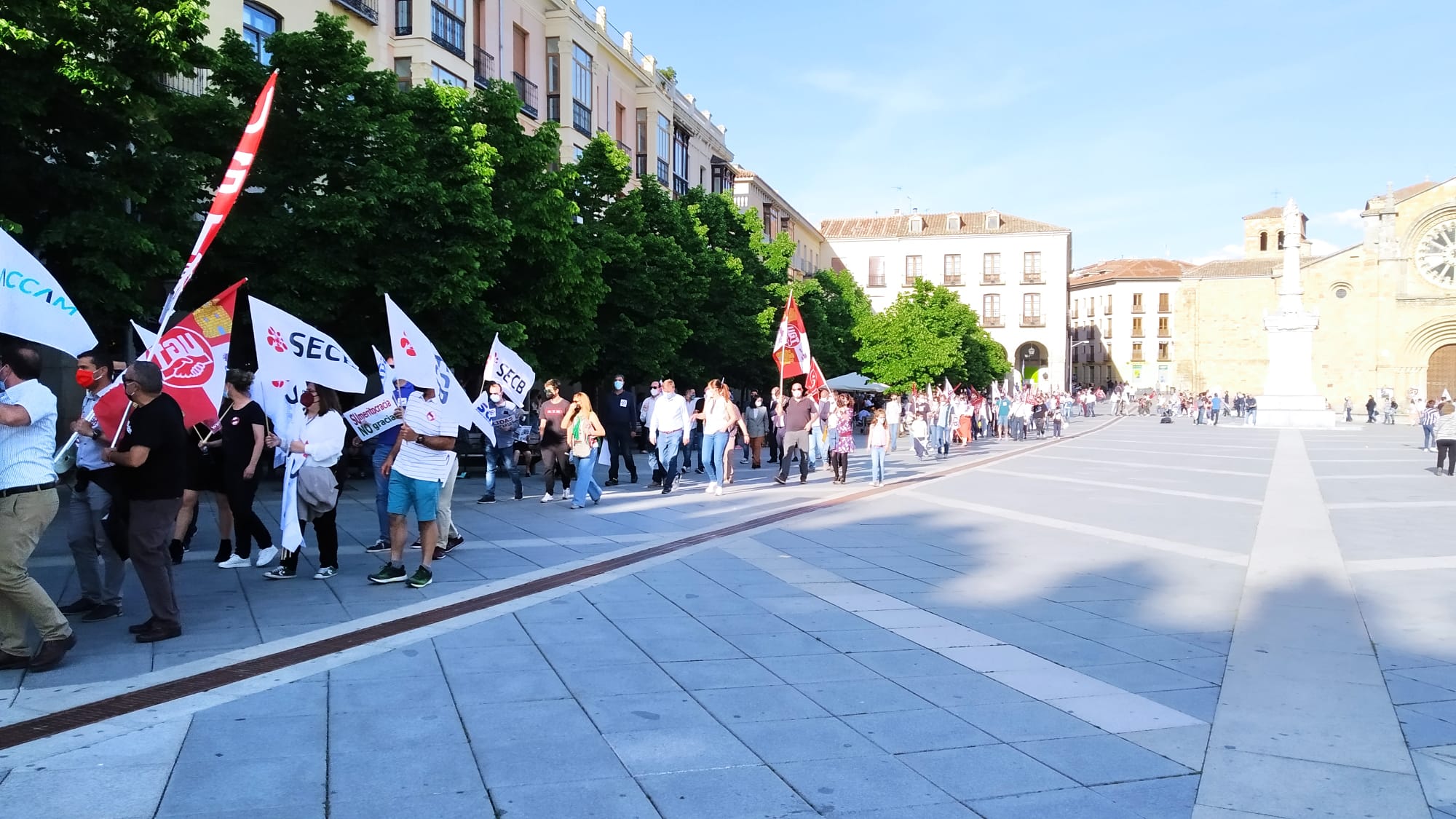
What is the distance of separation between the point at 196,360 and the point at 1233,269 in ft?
304

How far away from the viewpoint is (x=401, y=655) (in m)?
6.21

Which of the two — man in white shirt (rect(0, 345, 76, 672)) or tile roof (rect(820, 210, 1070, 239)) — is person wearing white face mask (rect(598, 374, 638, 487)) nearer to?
man in white shirt (rect(0, 345, 76, 672))

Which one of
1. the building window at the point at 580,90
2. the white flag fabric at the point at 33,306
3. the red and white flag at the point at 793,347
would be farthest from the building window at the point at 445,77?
the white flag fabric at the point at 33,306

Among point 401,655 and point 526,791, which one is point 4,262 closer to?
point 401,655

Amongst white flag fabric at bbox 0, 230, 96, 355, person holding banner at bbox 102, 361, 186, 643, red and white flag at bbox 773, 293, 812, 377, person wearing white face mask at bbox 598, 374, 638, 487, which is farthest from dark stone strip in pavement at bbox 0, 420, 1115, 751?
red and white flag at bbox 773, 293, 812, 377

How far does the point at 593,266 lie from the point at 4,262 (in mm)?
14213

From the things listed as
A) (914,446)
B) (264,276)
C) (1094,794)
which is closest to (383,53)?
(264,276)

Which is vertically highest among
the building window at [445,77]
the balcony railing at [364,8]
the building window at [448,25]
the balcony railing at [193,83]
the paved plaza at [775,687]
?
the building window at [448,25]

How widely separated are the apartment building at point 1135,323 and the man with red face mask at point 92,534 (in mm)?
93472

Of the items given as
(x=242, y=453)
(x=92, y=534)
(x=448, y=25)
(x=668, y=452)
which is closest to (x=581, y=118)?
(x=448, y=25)

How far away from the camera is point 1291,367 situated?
154 feet

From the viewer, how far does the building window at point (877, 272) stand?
275 ft

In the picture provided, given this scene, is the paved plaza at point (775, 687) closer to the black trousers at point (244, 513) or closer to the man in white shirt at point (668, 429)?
the black trousers at point (244, 513)

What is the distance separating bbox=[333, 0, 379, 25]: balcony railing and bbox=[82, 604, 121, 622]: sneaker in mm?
17333
